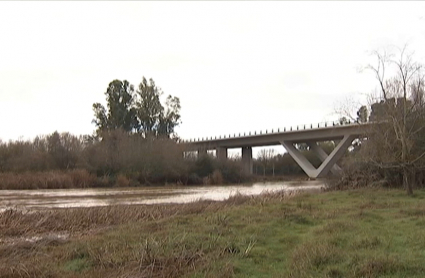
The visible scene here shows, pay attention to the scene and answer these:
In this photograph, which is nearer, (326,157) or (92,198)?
(92,198)

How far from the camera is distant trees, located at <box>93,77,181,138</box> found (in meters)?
75.6

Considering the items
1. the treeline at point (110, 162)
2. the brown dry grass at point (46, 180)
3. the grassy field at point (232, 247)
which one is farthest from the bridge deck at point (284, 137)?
the grassy field at point (232, 247)

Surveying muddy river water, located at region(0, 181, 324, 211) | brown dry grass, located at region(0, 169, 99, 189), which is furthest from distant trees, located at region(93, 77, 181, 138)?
muddy river water, located at region(0, 181, 324, 211)

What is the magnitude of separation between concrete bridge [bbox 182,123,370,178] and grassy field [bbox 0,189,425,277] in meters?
39.3

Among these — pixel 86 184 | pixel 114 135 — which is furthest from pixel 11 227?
pixel 114 135

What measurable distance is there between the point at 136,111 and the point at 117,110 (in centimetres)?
375

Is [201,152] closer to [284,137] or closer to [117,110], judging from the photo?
[284,137]

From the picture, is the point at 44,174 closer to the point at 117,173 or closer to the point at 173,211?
the point at 117,173

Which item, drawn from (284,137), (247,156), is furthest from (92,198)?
(247,156)

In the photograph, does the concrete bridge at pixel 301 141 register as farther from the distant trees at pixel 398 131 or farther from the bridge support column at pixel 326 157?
the distant trees at pixel 398 131

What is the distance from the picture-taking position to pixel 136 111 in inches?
3056

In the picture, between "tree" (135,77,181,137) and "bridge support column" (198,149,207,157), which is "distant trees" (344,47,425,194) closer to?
"bridge support column" (198,149,207,157)

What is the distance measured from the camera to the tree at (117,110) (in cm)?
7531

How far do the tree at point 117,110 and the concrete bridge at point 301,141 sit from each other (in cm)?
1344
